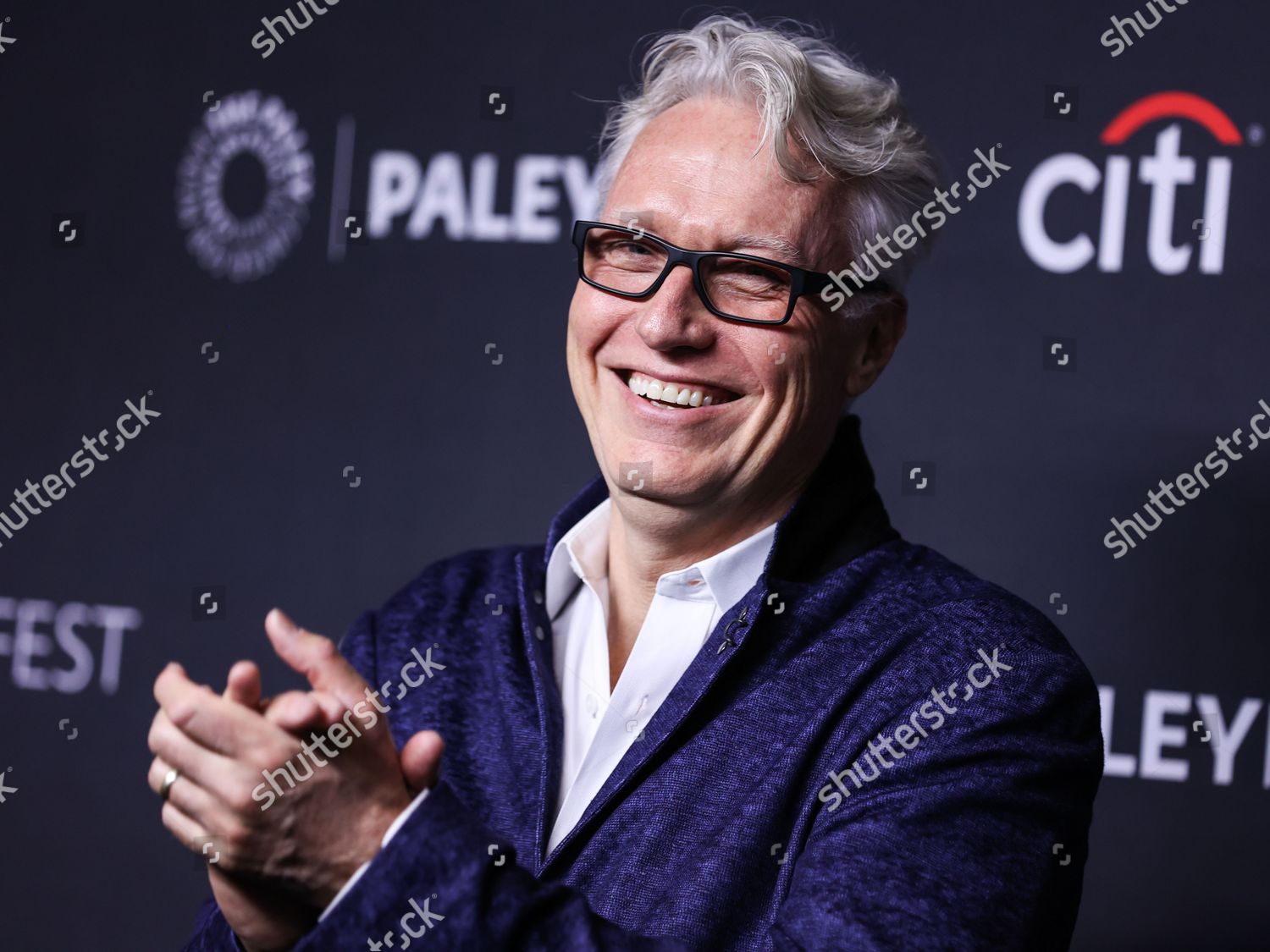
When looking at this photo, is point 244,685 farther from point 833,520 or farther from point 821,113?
point 821,113

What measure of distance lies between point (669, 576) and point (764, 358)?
0.24 meters

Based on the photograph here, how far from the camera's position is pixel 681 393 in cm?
131

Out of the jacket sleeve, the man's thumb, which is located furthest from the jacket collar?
the man's thumb

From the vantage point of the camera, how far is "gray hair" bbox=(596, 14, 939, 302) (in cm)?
129

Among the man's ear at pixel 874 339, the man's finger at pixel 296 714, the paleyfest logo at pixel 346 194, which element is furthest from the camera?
the paleyfest logo at pixel 346 194

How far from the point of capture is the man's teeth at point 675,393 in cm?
130

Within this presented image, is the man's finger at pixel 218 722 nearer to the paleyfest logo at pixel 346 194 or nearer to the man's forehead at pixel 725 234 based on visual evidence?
the man's forehead at pixel 725 234

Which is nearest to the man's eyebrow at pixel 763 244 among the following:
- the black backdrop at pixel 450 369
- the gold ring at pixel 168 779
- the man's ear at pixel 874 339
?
the man's ear at pixel 874 339

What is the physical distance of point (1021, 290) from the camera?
83.6 inches

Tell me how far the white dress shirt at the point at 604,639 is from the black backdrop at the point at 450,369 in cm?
87

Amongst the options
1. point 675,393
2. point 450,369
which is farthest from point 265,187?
point 675,393

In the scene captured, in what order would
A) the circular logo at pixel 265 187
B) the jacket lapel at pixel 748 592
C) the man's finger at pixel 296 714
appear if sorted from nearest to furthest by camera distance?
the man's finger at pixel 296 714
the jacket lapel at pixel 748 592
the circular logo at pixel 265 187

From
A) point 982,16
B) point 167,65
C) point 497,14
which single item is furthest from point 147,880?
point 982,16

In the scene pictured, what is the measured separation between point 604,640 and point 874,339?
442mm
